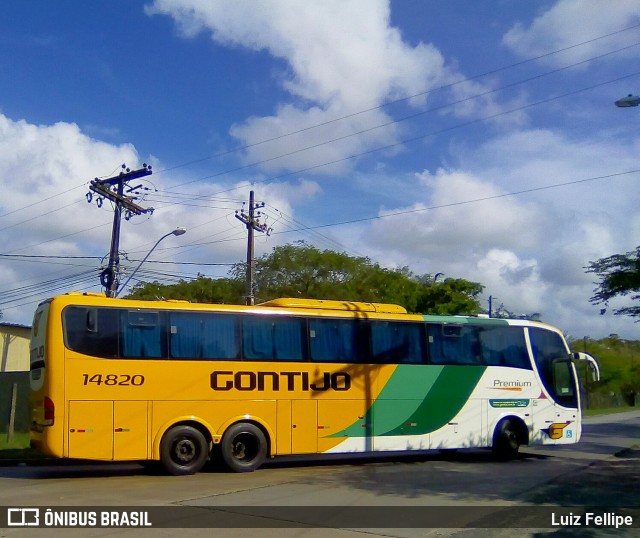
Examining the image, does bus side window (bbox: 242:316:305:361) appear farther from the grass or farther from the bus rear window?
the grass

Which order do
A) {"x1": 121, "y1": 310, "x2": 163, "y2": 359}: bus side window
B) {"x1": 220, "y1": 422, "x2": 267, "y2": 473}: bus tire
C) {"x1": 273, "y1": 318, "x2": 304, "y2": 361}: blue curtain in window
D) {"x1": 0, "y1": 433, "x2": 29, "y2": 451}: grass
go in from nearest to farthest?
{"x1": 121, "y1": 310, "x2": 163, "y2": 359}: bus side window, {"x1": 220, "y1": 422, "x2": 267, "y2": 473}: bus tire, {"x1": 273, "y1": 318, "x2": 304, "y2": 361}: blue curtain in window, {"x1": 0, "y1": 433, "x2": 29, "y2": 451}: grass

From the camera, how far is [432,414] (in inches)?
688

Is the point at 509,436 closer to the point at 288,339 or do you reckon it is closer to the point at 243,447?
the point at 288,339

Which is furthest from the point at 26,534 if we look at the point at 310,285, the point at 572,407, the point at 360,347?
the point at 310,285

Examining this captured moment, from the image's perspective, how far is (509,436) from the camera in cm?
1855

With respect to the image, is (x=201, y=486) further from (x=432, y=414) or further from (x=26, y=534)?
(x=432, y=414)

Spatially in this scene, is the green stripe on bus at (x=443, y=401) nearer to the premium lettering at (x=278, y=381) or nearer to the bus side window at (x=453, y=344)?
the bus side window at (x=453, y=344)

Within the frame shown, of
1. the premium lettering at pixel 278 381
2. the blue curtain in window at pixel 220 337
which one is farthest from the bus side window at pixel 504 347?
the blue curtain in window at pixel 220 337

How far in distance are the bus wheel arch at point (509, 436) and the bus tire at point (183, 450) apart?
7.54 m

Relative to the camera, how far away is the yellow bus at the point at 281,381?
14.0m

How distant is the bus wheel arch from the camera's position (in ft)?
60.6

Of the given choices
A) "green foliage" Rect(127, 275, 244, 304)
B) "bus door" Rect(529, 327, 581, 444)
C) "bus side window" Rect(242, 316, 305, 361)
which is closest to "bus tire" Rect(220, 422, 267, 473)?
"bus side window" Rect(242, 316, 305, 361)

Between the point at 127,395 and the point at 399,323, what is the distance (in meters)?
6.44

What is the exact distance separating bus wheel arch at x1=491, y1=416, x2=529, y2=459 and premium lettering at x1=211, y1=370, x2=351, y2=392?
446cm
